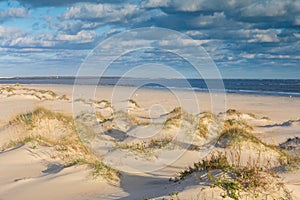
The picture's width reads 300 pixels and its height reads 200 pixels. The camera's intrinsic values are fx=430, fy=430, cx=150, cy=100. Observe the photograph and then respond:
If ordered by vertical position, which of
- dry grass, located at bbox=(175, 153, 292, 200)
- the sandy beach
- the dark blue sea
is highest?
dry grass, located at bbox=(175, 153, 292, 200)

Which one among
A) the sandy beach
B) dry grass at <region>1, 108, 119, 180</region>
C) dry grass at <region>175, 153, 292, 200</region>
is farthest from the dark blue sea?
dry grass at <region>175, 153, 292, 200</region>

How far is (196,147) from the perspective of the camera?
1403cm

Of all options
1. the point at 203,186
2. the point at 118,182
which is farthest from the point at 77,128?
the point at 203,186

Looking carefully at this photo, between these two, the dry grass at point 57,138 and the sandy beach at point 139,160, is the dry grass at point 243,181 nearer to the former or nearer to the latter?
the sandy beach at point 139,160

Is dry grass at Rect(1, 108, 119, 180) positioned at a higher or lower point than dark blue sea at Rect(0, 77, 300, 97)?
higher

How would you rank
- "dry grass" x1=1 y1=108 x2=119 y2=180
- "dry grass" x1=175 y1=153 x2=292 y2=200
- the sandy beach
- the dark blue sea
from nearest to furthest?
"dry grass" x1=175 y1=153 x2=292 y2=200, the sandy beach, "dry grass" x1=1 y1=108 x2=119 y2=180, the dark blue sea

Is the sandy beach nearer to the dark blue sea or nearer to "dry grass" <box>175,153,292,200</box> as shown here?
"dry grass" <box>175,153,292,200</box>

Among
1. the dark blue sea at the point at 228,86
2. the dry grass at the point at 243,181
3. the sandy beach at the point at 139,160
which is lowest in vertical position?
the dark blue sea at the point at 228,86

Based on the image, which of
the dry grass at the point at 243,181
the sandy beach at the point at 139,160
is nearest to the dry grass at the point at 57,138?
the sandy beach at the point at 139,160

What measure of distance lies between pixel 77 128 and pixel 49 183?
644 centimetres

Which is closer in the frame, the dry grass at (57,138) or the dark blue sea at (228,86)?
the dry grass at (57,138)

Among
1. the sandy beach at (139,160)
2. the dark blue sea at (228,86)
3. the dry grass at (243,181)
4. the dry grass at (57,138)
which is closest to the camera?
the dry grass at (243,181)

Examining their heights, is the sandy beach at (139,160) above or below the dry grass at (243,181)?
below

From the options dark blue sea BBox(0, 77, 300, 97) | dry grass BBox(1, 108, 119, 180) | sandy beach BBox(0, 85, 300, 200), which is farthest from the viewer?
dark blue sea BBox(0, 77, 300, 97)
